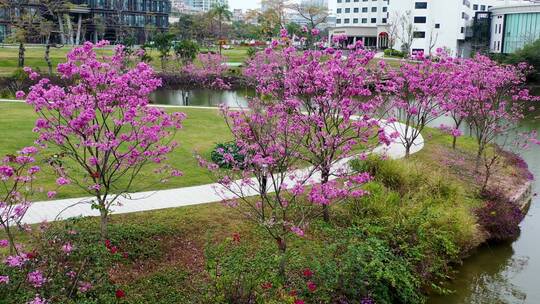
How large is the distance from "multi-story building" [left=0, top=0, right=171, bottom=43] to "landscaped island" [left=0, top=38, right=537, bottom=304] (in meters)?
51.0

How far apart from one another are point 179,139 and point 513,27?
53235 millimetres

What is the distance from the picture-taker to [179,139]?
1712 centimetres

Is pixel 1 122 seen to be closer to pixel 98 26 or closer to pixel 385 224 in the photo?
pixel 385 224

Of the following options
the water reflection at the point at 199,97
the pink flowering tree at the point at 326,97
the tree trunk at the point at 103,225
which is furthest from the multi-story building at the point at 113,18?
the tree trunk at the point at 103,225

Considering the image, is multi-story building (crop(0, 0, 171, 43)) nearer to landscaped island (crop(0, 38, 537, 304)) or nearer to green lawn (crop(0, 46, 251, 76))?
green lawn (crop(0, 46, 251, 76))

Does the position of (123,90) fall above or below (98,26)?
below

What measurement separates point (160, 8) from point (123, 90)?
70209 mm

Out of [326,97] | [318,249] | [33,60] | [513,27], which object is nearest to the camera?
[318,249]

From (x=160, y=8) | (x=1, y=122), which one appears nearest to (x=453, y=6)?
(x=160, y=8)

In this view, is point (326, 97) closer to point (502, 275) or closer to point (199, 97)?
point (502, 275)

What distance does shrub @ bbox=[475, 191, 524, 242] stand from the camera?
12.3 m

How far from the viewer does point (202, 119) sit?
21.2m

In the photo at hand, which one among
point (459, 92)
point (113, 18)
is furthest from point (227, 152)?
point (113, 18)

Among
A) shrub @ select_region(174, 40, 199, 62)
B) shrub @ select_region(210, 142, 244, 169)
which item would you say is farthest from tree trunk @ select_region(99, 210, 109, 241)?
shrub @ select_region(174, 40, 199, 62)
